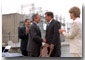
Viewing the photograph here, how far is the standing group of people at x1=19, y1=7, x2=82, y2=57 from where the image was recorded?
3889 mm

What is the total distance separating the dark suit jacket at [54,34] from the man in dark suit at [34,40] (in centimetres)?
17

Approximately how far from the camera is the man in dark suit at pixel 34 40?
401 cm

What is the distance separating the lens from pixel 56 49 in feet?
13.1

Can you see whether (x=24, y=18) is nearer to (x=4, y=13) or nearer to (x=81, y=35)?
(x=4, y=13)

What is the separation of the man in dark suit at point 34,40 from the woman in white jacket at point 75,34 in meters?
0.58

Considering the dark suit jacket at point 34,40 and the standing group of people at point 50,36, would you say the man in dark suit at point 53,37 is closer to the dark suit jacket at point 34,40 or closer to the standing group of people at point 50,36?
the standing group of people at point 50,36

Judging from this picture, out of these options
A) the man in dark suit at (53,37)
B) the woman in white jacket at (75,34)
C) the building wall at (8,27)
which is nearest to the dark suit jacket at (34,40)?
the man in dark suit at (53,37)

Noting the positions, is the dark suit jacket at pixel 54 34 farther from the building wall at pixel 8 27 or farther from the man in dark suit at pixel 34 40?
the building wall at pixel 8 27

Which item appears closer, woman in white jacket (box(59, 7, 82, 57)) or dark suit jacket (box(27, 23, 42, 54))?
woman in white jacket (box(59, 7, 82, 57))

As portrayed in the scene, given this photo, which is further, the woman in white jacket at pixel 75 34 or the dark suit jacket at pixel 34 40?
the dark suit jacket at pixel 34 40

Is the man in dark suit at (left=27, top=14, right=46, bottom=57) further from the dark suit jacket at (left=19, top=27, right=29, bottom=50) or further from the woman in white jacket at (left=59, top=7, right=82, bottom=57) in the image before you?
the woman in white jacket at (left=59, top=7, right=82, bottom=57)

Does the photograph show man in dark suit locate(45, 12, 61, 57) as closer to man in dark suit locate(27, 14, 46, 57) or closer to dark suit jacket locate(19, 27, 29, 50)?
man in dark suit locate(27, 14, 46, 57)

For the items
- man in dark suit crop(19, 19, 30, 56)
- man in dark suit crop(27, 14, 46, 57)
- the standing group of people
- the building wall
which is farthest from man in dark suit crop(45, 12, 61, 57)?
the building wall

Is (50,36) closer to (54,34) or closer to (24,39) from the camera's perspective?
(54,34)
